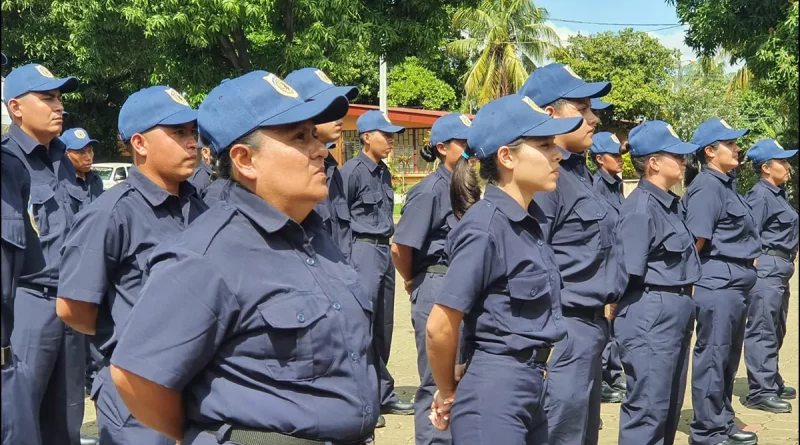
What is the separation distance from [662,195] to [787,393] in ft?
10.8

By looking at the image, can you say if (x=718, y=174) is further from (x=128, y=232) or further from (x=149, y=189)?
(x=128, y=232)

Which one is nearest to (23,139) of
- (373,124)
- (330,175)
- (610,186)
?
(330,175)

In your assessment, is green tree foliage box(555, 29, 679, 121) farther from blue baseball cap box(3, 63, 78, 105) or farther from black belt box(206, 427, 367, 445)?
→ black belt box(206, 427, 367, 445)

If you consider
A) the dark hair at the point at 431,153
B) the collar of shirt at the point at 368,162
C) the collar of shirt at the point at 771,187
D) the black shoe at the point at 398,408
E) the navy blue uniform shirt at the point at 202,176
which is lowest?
the black shoe at the point at 398,408

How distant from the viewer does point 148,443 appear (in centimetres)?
335

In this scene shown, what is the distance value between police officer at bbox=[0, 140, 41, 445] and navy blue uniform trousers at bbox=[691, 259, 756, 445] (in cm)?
443

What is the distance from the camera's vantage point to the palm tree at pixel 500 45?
3591 centimetres

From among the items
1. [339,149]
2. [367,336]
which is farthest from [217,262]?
[339,149]

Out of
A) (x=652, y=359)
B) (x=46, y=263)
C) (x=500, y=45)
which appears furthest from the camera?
(x=500, y=45)

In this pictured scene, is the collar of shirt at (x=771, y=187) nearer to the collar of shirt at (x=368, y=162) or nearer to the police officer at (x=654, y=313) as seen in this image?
the police officer at (x=654, y=313)

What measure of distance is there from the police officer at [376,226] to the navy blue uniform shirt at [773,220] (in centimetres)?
326

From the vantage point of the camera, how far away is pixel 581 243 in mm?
4348

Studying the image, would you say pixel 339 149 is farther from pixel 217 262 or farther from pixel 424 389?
pixel 217 262

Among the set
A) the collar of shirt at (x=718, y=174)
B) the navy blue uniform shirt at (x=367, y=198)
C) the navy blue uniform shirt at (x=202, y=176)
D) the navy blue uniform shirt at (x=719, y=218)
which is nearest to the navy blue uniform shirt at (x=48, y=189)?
the navy blue uniform shirt at (x=202, y=176)
